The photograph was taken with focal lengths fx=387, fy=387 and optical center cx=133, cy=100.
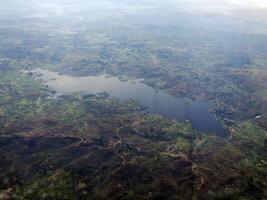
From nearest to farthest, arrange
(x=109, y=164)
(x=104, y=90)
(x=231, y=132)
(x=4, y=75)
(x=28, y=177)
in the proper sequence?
(x=28, y=177) < (x=109, y=164) < (x=231, y=132) < (x=104, y=90) < (x=4, y=75)

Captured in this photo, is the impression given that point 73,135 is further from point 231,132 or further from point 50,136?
point 231,132

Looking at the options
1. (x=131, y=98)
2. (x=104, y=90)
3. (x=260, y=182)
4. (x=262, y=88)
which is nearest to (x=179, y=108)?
(x=131, y=98)

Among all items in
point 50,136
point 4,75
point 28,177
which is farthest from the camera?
point 4,75

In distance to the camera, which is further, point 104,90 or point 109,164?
point 104,90

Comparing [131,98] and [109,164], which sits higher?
[109,164]

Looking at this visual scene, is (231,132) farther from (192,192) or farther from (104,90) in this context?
(104,90)

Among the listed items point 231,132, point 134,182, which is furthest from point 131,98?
point 134,182
